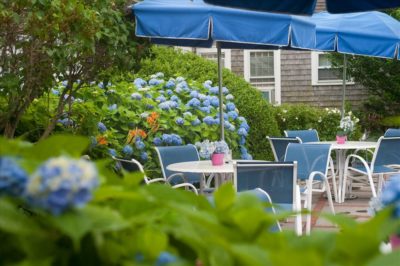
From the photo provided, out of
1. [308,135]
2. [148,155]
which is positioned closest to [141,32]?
[148,155]

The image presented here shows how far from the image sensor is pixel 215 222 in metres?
1.05

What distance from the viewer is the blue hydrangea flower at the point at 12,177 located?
87cm

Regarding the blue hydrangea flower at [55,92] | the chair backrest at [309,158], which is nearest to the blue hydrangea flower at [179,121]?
the blue hydrangea flower at [55,92]

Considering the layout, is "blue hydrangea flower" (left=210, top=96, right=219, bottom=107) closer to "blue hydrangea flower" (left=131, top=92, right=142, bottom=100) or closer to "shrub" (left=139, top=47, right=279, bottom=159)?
"blue hydrangea flower" (left=131, top=92, right=142, bottom=100)

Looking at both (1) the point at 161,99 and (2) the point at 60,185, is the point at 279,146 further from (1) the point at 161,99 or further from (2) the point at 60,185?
(2) the point at 60,185

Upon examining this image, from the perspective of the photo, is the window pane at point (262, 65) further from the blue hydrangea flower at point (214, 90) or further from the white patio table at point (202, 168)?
the white patio table at point (202, 168)

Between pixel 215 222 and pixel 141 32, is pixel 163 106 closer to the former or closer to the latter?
pixel 141 32

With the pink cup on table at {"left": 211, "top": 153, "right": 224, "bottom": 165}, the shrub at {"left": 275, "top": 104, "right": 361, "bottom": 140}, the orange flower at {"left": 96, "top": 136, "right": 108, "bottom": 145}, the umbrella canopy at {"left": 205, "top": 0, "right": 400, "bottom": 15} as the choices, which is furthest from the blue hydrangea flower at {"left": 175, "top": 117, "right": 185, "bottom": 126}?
the shrub at {"left": 275, "top": 104, "right": 361, "bottom": 140}

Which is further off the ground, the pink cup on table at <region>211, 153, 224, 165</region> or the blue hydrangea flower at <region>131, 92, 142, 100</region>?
the blue hydrangea flower at <region>131, 92, 142, 100</region>

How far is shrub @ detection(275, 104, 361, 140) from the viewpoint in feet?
43.8

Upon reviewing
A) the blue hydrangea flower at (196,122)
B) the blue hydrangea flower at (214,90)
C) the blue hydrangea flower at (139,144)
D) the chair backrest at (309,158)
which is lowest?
the chair backrest at (309,158)

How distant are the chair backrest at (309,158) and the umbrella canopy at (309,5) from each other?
1680mm

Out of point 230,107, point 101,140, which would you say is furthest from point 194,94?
point 101,140

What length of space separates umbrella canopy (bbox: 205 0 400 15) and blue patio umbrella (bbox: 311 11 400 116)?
3312 mm
